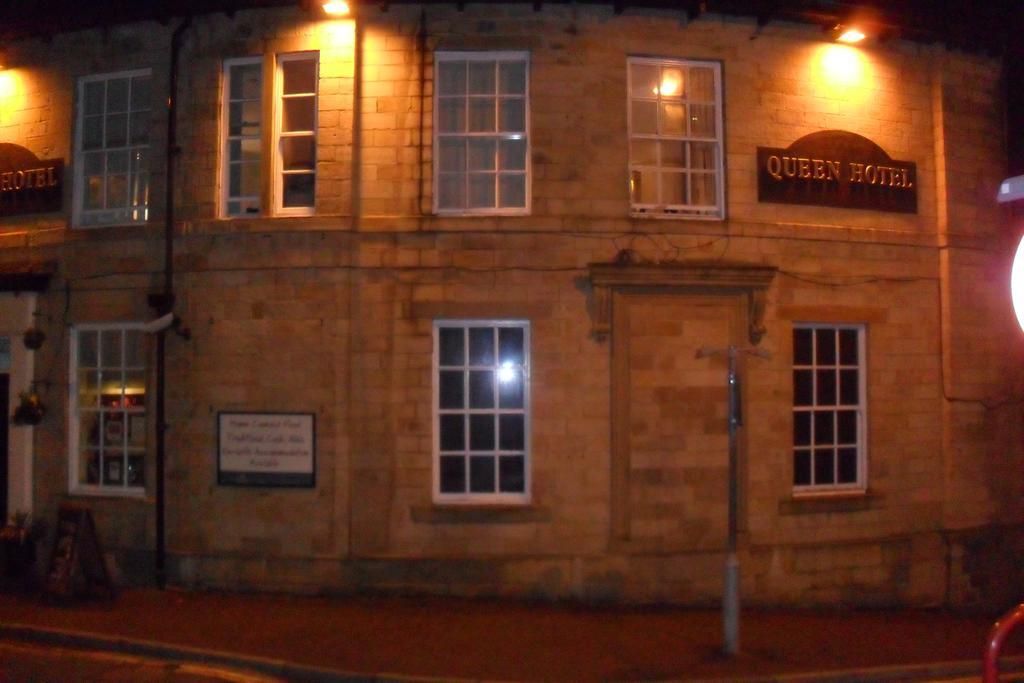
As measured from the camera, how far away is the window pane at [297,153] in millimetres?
12156

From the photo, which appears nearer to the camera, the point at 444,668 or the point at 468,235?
the point at 444,668

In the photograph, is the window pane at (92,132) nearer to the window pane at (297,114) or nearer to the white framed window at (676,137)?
the window pane at (297,114)

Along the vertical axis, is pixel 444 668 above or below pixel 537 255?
below

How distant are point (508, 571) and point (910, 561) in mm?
5514

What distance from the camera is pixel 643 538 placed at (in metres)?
11.8

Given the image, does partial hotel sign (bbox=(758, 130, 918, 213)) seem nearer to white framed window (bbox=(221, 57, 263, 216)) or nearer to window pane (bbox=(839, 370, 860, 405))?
window pane (bbox=(839, 370, 860, 405))

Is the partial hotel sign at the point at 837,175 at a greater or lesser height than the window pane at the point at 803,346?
greater

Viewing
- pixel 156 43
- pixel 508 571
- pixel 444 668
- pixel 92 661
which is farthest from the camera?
pixel 156 43

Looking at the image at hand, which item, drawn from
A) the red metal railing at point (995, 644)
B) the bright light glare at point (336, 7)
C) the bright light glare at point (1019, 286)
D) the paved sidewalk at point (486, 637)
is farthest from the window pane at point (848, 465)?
the bright light glare at point (1019, 286)

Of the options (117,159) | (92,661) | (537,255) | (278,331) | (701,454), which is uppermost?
(117,159)

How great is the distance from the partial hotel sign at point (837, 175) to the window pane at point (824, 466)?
126 inches

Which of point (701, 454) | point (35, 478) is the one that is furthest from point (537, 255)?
point (35, 478)

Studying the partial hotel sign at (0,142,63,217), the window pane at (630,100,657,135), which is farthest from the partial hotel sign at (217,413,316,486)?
the window pane at (630,100,657,135)

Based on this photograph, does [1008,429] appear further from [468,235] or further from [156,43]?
[156,43]
